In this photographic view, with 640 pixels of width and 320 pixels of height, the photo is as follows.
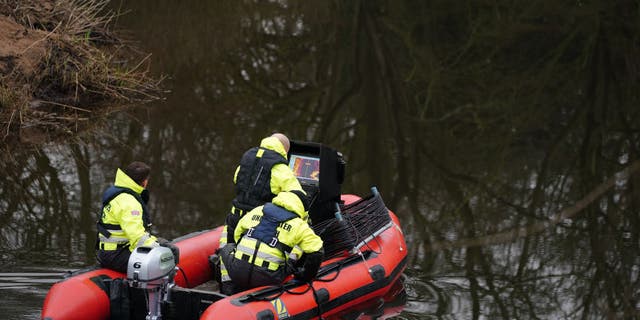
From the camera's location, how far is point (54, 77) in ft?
46.3

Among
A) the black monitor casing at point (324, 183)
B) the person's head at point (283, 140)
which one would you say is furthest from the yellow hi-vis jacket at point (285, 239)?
the black monitor casing at point (324, 183)

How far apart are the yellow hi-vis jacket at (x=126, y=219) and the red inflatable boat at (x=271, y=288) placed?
25cm

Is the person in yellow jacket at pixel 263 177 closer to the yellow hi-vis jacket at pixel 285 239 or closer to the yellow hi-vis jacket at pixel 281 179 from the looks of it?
the yellow hi-vis jacket at pixel 281 179

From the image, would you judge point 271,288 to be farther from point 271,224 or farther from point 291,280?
point 271,224

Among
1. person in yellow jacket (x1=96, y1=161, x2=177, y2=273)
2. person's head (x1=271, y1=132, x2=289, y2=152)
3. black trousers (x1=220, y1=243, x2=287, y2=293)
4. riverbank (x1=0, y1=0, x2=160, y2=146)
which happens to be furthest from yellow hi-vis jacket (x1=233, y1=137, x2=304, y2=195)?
riverbank (x1=0, y1=0, x2=160, y2=146)

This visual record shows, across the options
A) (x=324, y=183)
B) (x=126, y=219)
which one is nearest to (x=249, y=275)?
(x=126, y=219)

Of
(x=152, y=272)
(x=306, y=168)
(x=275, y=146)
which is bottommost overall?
(x=152, y=272)

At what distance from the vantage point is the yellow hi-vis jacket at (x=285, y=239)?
24.5 ft

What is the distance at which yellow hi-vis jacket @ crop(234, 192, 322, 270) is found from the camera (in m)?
7.47

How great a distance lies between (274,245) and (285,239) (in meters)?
0.09

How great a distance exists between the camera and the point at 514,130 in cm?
1393

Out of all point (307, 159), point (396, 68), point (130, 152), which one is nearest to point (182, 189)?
point (130, 152)

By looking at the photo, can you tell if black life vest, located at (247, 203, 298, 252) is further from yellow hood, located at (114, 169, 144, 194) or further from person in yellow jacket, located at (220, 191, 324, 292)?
yellow hood, located at (114, 169, 144, 194)

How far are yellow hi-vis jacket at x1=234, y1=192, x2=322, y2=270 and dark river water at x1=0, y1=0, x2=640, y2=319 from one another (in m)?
1.24
